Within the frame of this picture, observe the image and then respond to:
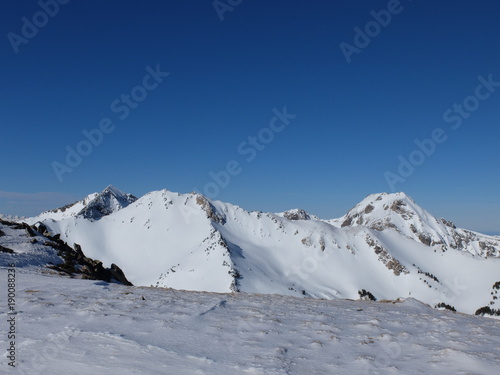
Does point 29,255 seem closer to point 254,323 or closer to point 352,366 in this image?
point 254,323

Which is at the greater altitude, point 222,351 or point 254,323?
point 254,323

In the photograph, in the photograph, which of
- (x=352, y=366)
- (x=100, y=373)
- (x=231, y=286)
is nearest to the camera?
(x=100, y=373)

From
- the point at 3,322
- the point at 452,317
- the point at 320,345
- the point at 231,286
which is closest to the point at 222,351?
the point at 320,345

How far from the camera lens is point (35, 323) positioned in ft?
30.7

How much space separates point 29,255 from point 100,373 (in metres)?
18.7

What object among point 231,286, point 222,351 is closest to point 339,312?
point 222,351

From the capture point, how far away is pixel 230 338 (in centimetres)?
942

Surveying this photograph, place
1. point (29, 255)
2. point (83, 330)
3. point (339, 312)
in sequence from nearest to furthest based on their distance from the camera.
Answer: point (83, 330) → point (339, 312) → point (29, 255)

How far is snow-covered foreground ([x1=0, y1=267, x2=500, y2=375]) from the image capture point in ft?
24.5

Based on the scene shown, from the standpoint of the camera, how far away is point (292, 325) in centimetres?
1117

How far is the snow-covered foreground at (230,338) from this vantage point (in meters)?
7.46

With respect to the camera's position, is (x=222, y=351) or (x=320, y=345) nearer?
(x=222, y=351)

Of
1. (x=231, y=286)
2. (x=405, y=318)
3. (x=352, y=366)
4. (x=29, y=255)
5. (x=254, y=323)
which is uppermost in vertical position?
(x=231, y=286)

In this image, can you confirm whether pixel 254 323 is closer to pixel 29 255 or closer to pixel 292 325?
pixel 292 325
